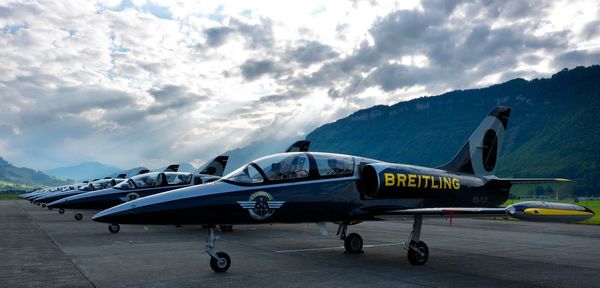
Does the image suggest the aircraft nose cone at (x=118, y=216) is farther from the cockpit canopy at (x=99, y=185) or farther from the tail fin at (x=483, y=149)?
the cockpit canopy at (x=99, y=185)

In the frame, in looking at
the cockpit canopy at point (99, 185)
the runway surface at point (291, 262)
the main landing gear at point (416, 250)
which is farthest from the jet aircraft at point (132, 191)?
the main landing gear at point (416, 250)

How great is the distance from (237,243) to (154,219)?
21.5 ft

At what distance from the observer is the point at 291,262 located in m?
11.2

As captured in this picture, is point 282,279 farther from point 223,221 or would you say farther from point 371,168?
point 371,168

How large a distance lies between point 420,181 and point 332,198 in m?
2.92

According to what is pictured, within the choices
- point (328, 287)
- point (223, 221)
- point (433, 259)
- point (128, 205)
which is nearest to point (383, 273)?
point (328, 287)

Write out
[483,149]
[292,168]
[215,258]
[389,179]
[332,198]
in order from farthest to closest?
1. [483,149]
2. [389,179]
3. [332,198]
4. [292,168]
5. [215,258]

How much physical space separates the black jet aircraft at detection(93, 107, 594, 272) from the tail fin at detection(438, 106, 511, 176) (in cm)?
94

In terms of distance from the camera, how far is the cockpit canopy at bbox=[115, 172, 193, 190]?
69.8ft

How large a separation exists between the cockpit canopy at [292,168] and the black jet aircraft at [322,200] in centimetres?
2

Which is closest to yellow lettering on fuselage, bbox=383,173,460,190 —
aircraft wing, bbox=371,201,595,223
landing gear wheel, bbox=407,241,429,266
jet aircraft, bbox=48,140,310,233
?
landing gear wheel, bbox=407,241,429,266

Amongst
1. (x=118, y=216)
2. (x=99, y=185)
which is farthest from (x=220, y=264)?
(x=99, y=185)

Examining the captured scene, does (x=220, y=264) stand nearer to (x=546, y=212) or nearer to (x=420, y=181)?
(x=420, y=181)

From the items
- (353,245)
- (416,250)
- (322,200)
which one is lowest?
(353,245)
